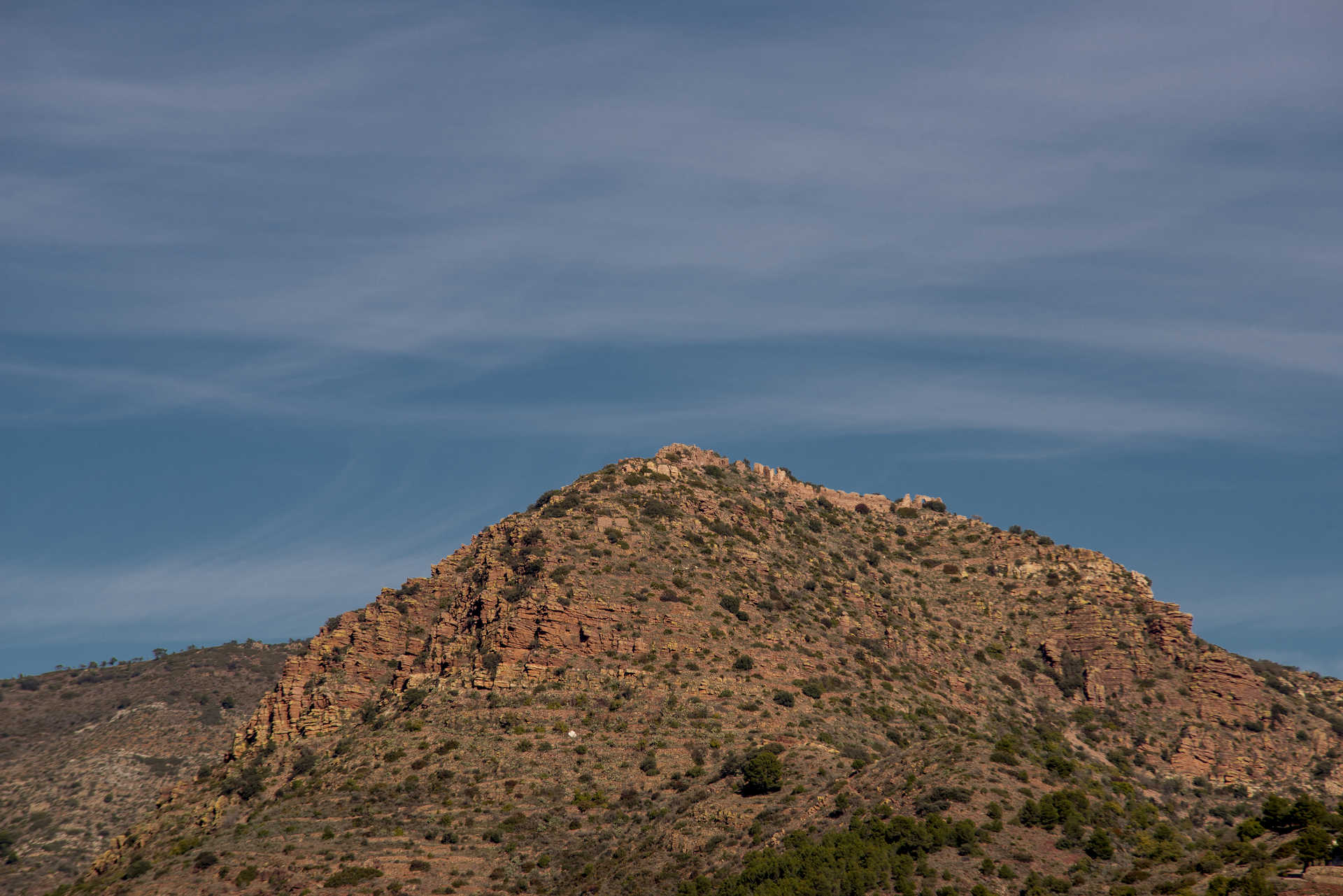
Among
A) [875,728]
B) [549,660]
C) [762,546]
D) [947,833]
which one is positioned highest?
[762,546]

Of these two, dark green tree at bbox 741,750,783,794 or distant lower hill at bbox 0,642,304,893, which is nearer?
dark green tree at bbox 741,750,783,794

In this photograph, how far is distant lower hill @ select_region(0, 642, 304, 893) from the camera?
13688 cm

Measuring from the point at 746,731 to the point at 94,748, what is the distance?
9880cm

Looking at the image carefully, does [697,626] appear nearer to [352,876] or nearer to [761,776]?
[761,776]

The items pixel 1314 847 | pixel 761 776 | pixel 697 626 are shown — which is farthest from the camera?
pixel 697 626

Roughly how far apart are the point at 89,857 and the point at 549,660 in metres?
62.8

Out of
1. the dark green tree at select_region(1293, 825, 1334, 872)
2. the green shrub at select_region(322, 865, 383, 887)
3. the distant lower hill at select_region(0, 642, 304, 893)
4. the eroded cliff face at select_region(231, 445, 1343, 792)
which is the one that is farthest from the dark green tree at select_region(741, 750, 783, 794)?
the distant lower hill at select_region(0, 642, 304, 893)

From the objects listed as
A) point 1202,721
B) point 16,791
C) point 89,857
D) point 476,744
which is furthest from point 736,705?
point 16,791

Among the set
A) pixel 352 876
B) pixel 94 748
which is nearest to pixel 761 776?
pixel 352 876

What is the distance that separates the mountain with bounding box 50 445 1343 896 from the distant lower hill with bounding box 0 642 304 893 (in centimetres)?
4027

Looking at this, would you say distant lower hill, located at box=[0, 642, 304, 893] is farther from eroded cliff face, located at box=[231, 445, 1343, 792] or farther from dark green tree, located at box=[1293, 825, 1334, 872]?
dark green tree, located at box=[1293, 825, 1334, 872]

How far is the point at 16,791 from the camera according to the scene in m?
150

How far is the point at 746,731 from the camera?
329 feet

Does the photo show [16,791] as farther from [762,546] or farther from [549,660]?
[762,546]
